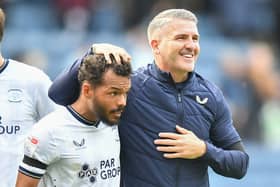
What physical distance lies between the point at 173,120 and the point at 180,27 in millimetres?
520

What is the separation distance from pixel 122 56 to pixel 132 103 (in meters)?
0.41

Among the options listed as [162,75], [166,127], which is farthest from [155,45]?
[166,127]

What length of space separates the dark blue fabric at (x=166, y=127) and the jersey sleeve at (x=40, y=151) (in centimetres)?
32

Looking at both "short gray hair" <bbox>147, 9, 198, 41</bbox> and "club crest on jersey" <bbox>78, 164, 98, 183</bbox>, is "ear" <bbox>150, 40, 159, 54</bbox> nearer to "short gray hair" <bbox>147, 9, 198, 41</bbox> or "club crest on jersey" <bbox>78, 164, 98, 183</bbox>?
"short gray hair" <bbox>147, 9, 198, 41</bbox>

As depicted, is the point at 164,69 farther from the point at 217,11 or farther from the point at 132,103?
the point at 217,11

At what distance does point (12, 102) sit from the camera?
6.24m

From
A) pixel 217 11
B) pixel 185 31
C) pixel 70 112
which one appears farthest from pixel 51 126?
pixel 217 11

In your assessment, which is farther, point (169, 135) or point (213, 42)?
point (213, 42)

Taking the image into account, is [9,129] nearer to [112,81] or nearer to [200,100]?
[112,81]

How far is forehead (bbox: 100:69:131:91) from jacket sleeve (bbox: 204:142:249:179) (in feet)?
2.08

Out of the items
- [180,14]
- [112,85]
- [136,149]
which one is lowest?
[136,149]

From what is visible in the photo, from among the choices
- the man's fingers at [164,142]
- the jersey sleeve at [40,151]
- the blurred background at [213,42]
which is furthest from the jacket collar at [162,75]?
the blurred background at [213,42]

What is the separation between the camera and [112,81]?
550 cm

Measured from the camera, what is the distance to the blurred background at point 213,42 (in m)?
11.8
